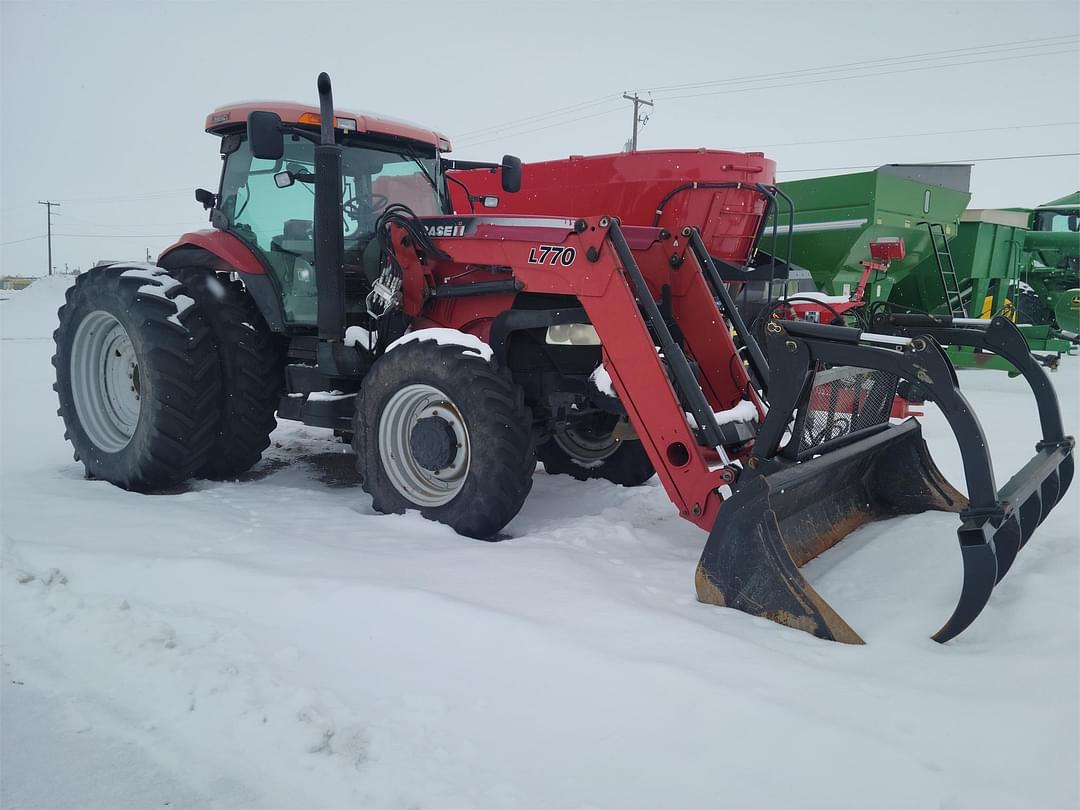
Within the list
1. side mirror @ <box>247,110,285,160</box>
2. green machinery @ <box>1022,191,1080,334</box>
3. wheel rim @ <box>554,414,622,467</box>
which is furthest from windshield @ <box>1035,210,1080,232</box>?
side mirror @ <box>247,110,285,160</box>

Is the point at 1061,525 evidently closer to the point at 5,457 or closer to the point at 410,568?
the point at 410,568

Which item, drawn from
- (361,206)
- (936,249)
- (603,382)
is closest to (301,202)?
(361,206)

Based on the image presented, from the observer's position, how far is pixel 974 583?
103 inches

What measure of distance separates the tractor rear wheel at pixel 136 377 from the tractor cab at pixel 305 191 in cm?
57

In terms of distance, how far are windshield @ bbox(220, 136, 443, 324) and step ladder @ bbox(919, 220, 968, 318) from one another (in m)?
8.21

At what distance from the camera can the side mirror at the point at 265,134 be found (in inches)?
152

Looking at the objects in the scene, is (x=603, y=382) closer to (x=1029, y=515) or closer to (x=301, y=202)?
(x=1029, y=515)

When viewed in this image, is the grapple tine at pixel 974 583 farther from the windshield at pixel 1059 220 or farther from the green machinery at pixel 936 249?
the windshield at pixel 1059 220

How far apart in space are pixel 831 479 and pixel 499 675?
6.32ft

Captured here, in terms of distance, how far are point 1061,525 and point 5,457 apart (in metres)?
6.41

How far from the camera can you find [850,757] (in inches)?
81.9

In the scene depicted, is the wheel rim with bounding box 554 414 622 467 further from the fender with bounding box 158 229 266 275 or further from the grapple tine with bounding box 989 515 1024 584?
the grapple tine with bounding box 989 515 1024 584

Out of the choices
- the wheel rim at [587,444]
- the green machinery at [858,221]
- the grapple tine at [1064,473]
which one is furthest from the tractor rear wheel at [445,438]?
the green machinery at [858,221]

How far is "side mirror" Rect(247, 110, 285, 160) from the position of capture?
12.7ft
